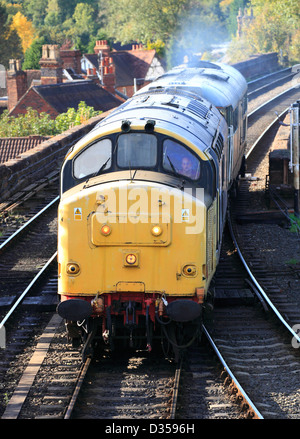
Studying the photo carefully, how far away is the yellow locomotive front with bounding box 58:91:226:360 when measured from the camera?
29.2 feet

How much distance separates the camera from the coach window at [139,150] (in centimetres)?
947

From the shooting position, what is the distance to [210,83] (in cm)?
1521

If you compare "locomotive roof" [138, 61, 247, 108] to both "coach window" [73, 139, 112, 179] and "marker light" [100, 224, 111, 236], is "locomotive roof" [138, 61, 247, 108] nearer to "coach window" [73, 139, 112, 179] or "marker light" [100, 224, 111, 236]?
"coach window" [73, 139, 112, 179]

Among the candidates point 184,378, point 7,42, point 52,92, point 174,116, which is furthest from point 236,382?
point 7,42

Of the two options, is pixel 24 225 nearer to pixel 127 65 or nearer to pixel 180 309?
pixel 180 309

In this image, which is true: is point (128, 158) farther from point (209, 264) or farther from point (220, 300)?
point (220, 300)

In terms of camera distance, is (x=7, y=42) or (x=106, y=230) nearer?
(x=106, y=230)

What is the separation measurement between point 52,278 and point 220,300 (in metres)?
3.15

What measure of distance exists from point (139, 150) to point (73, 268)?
1.75 m

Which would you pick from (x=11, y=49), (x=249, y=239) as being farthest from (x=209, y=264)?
(x=11, y=49)

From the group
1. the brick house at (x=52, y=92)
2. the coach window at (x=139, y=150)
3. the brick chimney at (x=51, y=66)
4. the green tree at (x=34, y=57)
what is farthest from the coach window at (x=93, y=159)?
the green tree at (x=34, y=57)

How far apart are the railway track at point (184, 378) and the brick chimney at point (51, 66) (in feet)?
104

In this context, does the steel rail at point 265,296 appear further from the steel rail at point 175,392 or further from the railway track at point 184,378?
the steel rail at point 175,392

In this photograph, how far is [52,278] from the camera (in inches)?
510
